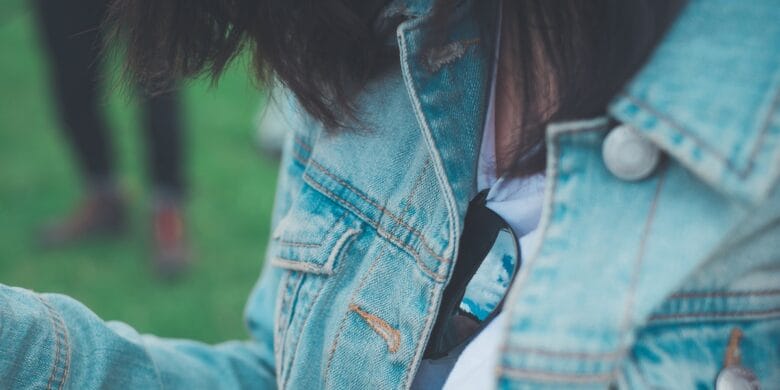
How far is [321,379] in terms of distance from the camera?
85cm

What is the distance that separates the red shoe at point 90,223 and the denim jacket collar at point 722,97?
90.7 inches

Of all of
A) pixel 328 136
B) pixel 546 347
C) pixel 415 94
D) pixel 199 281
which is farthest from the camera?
pixel 199 281

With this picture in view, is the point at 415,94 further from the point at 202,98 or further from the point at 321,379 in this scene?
the point at 202,98

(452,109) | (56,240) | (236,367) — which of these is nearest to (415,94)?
(452,109)

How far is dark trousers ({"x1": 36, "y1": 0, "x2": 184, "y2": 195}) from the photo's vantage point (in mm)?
2301

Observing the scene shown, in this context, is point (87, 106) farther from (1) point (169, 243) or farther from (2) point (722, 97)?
(2) point (722, 97)

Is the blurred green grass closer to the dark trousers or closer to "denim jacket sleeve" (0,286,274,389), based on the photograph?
the dark trousers

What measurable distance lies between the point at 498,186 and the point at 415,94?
12 centimetres

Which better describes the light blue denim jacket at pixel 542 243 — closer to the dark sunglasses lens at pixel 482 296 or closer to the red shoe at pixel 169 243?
the dark sunglasses lens at pixel 482 296

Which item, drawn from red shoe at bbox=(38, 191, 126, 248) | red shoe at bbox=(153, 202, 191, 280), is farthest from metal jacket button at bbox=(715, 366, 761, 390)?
red shoe at bbox=(38, 191, 126, 248)

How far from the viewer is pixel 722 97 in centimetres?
52

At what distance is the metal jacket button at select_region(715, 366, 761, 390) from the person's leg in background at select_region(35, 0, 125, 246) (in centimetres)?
196

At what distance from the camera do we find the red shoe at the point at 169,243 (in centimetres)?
241

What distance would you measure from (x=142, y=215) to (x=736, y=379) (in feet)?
7.88
